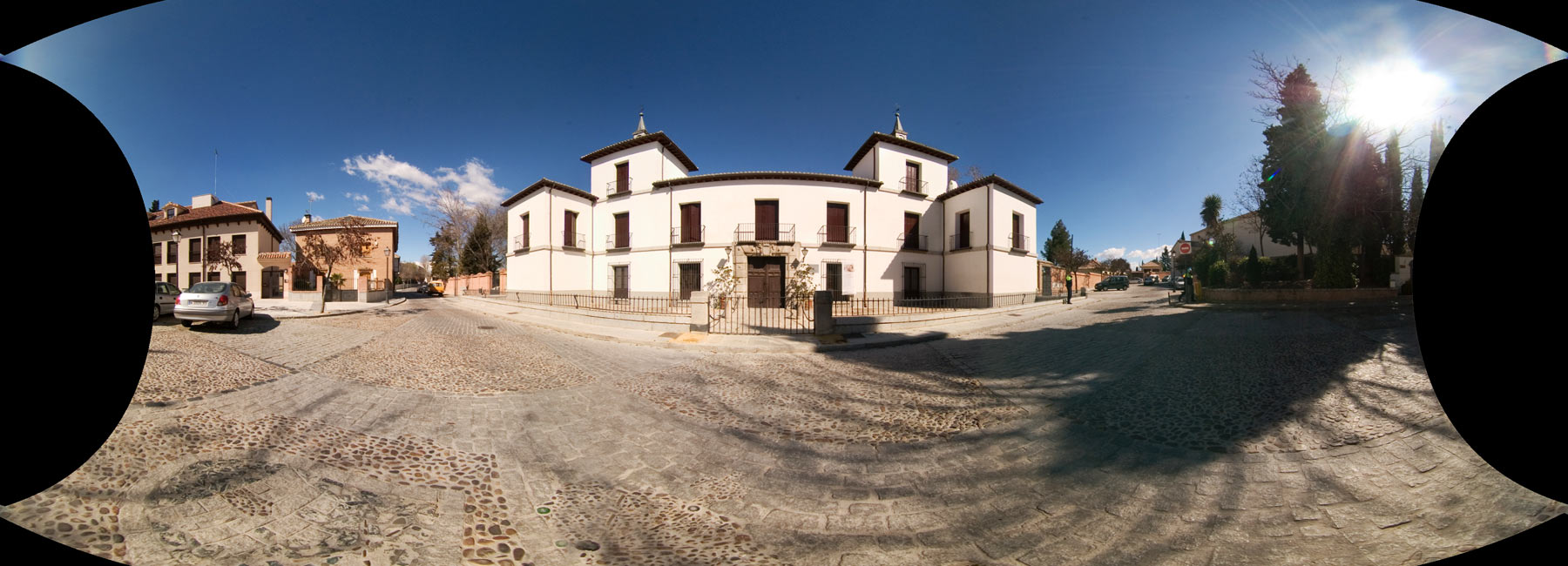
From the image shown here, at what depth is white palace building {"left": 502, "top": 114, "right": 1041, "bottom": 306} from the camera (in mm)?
17438

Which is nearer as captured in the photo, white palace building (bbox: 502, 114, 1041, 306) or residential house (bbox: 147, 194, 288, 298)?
residential house (bbox: 147, 194, 288, 298)

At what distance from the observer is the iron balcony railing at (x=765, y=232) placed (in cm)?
1772

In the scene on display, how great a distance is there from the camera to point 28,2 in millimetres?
1342

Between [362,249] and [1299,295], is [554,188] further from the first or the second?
[1299,295]

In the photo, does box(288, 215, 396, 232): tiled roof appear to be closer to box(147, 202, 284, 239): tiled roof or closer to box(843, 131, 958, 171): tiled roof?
box(147, 202, 284, 239): tiled roof

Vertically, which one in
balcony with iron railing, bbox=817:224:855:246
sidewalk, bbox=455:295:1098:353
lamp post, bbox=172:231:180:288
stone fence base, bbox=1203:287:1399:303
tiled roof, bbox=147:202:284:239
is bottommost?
sidewalk, bbox=455:295:1098:353

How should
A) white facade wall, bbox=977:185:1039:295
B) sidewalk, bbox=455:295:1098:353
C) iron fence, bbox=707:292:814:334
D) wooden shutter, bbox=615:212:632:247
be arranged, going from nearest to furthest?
1. sidewalk, bbox=455:295:1098:353
2. iron fence, bbox=707:292:814:334
3. white facade wall, bbox=977:185:1039:295
4. wooden shutter, bbox=615:212:632:247

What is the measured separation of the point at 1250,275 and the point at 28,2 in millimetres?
27513

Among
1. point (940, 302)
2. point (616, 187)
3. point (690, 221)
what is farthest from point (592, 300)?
point (940, 302)

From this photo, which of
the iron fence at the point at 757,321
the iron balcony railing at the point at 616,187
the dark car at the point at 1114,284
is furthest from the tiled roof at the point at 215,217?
the dark car at the point at 1114,284

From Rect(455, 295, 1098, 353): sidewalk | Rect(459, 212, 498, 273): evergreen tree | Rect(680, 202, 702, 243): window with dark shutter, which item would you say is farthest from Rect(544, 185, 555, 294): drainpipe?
Rect(459, 212, 498, 273): evergreen tree

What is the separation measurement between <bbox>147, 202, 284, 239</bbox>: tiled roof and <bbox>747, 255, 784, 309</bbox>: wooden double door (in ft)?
42.4

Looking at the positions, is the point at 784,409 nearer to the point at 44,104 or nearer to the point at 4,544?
the point at 4,544

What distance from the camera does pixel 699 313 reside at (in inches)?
376
